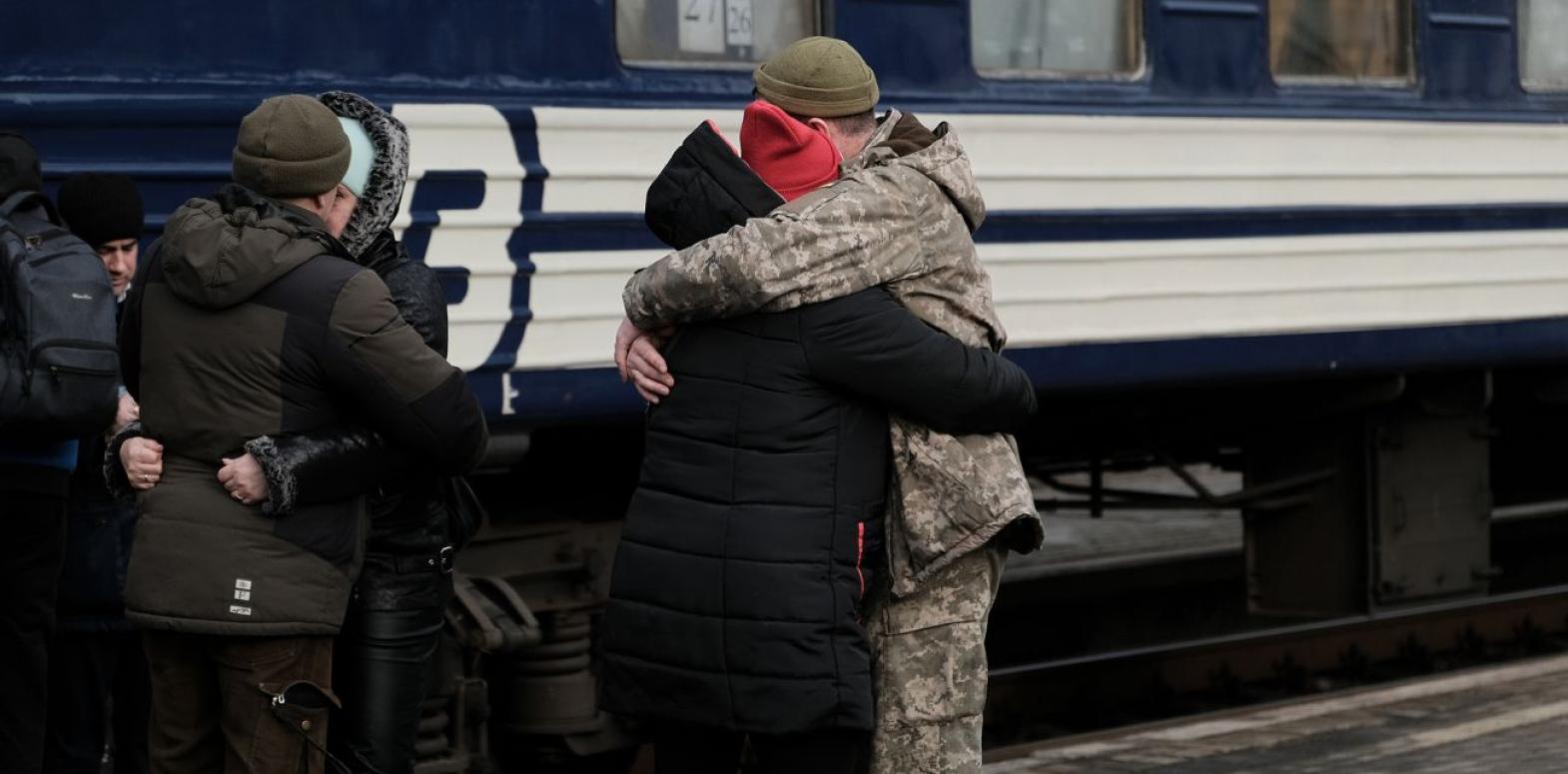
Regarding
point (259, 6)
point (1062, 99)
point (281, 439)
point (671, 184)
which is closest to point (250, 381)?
point (281, 439)

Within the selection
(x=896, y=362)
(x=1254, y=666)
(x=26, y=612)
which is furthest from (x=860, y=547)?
(x=1254, y=666)

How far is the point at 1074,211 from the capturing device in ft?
20.1

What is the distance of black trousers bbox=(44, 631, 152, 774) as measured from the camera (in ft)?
15.6

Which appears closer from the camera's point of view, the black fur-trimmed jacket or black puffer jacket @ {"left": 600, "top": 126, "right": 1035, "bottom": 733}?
black puffer jacket @ {"left": 600, "top": 126, "right": 1035, "bottom": 733}

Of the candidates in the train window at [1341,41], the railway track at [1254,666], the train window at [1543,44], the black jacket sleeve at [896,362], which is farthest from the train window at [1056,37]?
the black jacket sleeve at [896,362]

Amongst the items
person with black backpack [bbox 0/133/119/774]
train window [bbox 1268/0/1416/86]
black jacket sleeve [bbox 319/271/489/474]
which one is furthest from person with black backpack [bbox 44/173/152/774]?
train window [bbox 1268/0/1416/86]

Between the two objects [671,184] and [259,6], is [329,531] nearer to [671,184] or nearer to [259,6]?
[671,184]

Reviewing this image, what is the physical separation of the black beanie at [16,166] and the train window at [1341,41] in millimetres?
3744

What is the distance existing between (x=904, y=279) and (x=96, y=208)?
6.15ft

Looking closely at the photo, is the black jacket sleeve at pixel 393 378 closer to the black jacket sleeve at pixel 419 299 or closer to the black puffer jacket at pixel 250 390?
the black puffer jacket at pixel 250 390

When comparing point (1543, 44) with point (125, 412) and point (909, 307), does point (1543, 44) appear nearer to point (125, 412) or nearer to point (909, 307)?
point (909, 307)

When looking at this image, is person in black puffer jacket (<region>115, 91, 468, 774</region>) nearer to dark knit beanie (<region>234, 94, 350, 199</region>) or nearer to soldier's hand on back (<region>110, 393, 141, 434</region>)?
dark knit beanie (<region>234, 94, 350, 199</region>)

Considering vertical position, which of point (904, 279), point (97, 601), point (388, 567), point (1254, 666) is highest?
point (904, 279)

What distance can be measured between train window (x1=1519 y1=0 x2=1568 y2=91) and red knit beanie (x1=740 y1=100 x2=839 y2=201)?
4.57m
